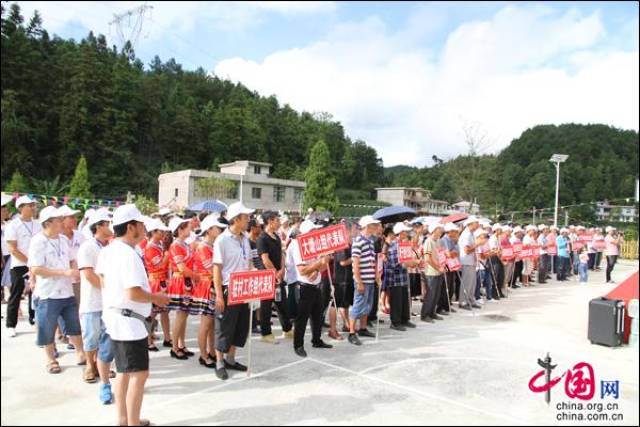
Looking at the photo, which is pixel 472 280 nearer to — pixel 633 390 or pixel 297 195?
pixel 633 390

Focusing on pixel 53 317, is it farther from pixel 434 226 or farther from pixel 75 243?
pixel 434 226

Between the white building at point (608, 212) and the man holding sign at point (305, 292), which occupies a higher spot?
the white building at point (608, 212)

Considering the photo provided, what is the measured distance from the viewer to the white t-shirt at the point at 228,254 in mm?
4996

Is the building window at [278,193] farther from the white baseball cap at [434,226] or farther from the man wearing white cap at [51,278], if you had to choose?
the man wearing white cap at [51,278]

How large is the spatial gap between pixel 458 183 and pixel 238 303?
98.5 ft

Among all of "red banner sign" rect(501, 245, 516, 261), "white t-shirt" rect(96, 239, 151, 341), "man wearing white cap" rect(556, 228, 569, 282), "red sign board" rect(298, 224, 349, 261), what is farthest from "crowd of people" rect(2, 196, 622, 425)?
"man wearing white cap" rect(556, 228, 569, 282)

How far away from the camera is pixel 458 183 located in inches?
1289

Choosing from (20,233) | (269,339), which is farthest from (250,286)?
(20,233)

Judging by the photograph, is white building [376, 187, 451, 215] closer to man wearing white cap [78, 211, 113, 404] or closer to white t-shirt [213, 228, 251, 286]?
white t-shirt [213, 228, 251, 286]

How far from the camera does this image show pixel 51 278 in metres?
4.65

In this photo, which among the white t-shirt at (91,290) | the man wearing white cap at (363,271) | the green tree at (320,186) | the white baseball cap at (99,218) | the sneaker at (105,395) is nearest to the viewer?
the sneaker at (105,395)

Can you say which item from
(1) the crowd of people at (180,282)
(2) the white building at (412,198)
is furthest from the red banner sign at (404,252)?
(2) the white building at (412,198)

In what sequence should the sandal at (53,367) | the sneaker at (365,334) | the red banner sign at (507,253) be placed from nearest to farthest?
the sandal at (53,367), the sneaker at (365,334), the red banner sign at (507,253)

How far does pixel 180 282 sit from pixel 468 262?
20.5ft
